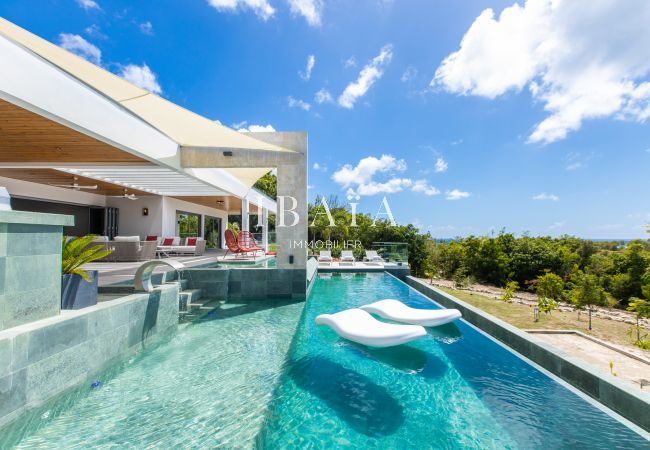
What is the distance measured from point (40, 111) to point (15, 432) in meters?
3.93

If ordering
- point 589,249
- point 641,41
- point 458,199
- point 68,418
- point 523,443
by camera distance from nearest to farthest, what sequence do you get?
point 523,443
point 68,418
point 641,41
point 589,249
point 458,199

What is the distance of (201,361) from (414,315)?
379cm

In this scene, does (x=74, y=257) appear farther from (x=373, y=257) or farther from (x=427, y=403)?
(x=373, y=257)

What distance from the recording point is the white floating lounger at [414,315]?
18.7 ft

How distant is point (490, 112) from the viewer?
2911 centimetres

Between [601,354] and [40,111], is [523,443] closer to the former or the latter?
[601,354]

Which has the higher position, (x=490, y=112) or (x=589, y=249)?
(x=490, y=112)

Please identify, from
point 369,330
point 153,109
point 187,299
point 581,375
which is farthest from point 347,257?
point 581,375

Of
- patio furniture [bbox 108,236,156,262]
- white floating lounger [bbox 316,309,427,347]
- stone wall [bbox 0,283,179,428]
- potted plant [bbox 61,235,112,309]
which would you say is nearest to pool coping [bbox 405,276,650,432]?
white floating lounger [bbox 316,309,427,347]

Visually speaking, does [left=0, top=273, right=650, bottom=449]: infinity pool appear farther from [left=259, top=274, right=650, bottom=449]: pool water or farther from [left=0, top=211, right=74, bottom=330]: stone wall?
[left=0, top=211, right=74, bottom=330]: stone wall

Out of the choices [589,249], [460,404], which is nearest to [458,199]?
[589,249]

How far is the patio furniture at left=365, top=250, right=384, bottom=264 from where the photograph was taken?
50.7 feet

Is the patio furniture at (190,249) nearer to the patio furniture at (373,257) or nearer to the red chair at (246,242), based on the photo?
the red chair at (246,242)

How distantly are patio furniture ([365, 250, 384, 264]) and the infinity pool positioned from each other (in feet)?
32.7
